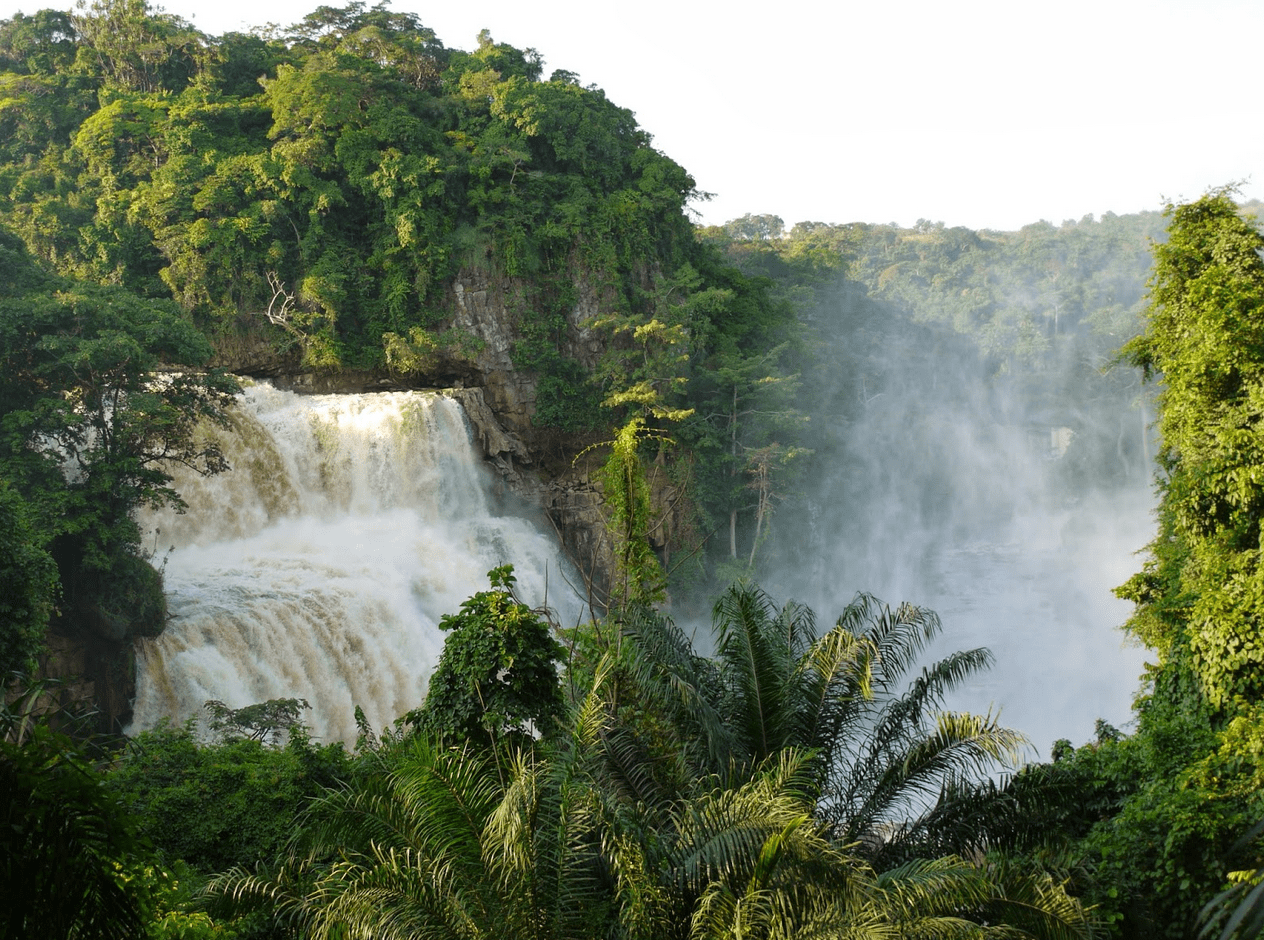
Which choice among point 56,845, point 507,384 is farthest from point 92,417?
point 56,845

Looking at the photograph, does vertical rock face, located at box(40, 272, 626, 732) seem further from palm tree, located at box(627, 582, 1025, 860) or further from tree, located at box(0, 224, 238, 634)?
palm tree, located at box(627, 582, 1025, 860)

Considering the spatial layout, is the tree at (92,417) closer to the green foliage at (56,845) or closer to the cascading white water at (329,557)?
the cascading white water at (329,557)

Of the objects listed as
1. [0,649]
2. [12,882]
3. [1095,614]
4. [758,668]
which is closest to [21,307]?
[0,649]

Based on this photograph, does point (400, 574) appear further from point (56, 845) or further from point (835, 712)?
point (56, 845)

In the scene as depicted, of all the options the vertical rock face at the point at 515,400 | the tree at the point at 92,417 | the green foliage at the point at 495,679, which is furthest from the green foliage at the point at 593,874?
the vertical rock face at the point at 515,400

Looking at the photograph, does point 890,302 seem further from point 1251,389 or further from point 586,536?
point 1251,389
